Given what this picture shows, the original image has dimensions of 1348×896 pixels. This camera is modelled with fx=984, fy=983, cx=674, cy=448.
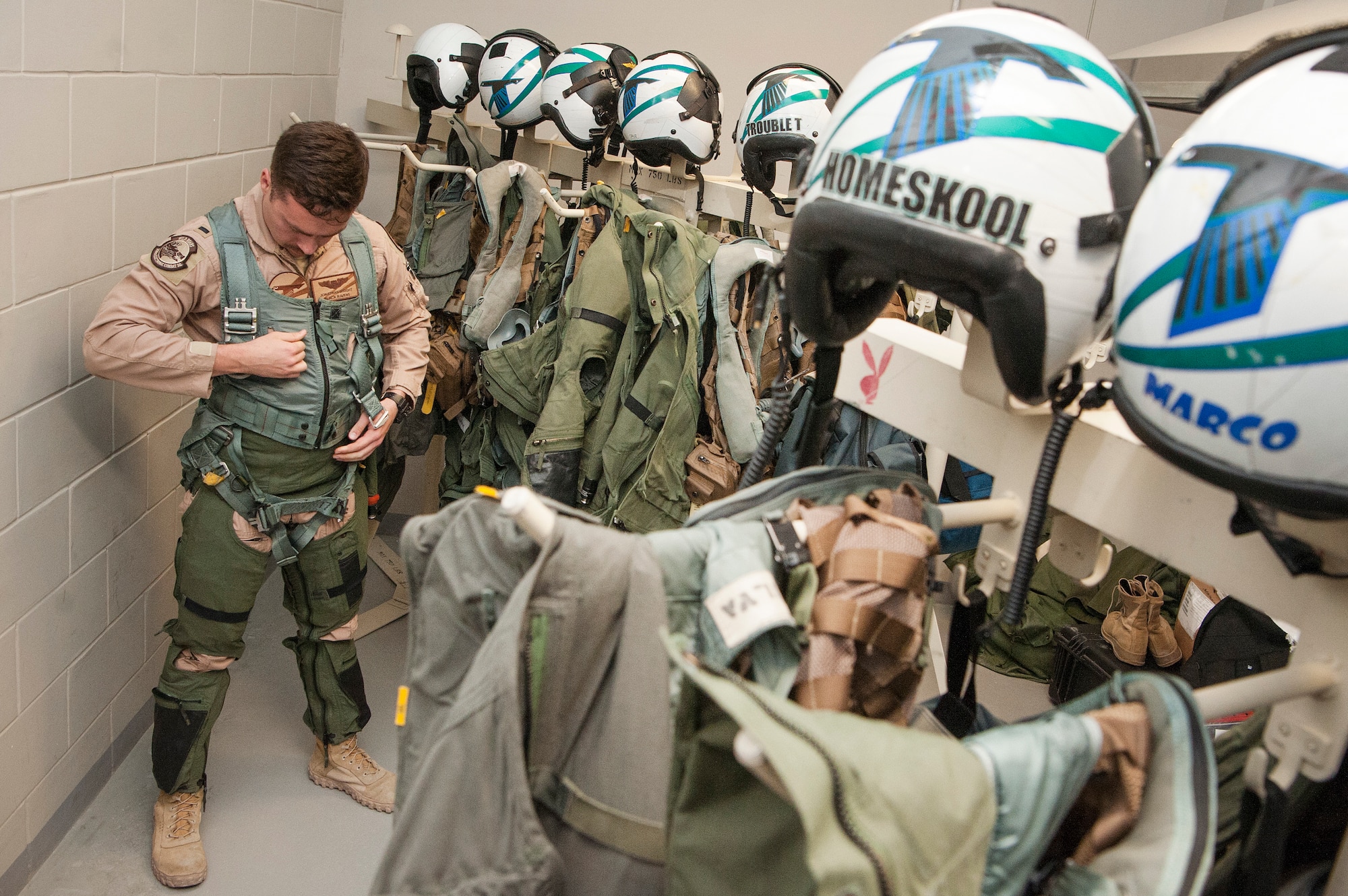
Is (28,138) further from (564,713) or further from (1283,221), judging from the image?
(1283,221)

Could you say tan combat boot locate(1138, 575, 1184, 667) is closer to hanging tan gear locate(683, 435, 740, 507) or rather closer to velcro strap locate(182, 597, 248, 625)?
hanging tan gear locate(683, 435, 740, 507)

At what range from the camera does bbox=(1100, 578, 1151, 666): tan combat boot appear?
10.2ft

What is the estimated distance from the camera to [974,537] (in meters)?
2.72

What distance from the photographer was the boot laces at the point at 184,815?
97.2 inches

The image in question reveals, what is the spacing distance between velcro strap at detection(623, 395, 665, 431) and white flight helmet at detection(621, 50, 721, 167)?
756 millimetres

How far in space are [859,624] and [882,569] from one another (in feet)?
0.18

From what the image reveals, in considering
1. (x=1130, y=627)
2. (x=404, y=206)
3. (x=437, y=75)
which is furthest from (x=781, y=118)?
(x=1130, y=627)

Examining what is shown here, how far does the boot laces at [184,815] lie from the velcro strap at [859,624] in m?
2.23

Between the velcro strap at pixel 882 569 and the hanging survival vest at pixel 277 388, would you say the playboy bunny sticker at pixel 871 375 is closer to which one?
the velcro strap at pixel 882 569

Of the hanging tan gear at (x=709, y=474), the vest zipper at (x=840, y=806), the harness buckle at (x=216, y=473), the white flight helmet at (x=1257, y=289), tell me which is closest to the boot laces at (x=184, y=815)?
the harness buckle at (x=216, y=473)

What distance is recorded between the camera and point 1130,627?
3.14 m

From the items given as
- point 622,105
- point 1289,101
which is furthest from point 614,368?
point 1289,101

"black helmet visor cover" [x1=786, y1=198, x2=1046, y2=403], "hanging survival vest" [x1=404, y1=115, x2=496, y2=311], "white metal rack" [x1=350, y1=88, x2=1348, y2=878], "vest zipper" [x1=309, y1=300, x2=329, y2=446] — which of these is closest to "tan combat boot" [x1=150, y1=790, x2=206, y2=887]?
"vest zipper" [x1=309, y1=300, x2=329, y2=446]

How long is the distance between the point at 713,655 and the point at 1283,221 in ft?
1.84
